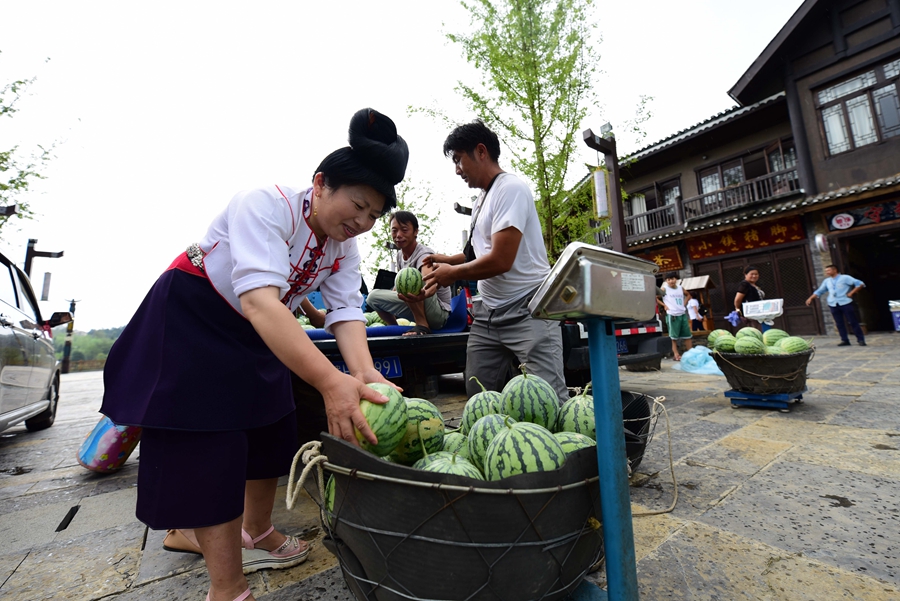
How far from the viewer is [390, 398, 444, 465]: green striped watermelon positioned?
142cm

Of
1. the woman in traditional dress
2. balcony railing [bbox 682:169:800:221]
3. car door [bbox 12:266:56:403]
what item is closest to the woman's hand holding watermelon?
the woman in traditional dress

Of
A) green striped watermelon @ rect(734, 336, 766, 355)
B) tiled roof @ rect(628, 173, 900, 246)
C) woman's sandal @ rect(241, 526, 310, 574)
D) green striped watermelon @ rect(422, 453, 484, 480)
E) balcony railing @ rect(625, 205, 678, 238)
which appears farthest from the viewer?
balcony railing @ rect(625, 205, 678, 238)

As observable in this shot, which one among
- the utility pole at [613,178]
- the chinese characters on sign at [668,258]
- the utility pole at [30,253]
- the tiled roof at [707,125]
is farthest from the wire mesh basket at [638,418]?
the utility pole at [30,253]

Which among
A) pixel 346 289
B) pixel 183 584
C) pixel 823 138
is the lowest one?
pixel 183 584

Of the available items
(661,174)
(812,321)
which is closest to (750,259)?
(812,321)

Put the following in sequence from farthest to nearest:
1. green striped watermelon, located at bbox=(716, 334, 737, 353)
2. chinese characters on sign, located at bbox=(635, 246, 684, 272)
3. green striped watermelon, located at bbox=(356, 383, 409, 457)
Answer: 1. chinese characters on sign, located at bbox=(635, 246, 684, 272)
2. green striped watermelon, located at bbox=(716, 334, 737, 353)
3. green striped watermelon, located at bbox=(356, 383, 409, 457)

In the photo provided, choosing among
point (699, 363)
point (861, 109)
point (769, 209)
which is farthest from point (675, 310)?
point (861, 109)

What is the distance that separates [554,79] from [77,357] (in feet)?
177

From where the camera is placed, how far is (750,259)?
535 inches

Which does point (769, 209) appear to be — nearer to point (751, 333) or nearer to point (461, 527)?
point (751, 333)

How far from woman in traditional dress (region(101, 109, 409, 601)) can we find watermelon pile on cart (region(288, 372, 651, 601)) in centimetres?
22

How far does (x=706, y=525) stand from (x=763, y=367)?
2.74 meters

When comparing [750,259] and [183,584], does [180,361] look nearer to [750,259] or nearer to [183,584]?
[183,584]

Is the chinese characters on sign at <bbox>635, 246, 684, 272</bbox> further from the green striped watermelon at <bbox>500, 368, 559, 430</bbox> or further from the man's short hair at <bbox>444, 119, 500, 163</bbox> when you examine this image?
the green striped watermelon at <bbox>500, 368, 559, 430</bbox>
